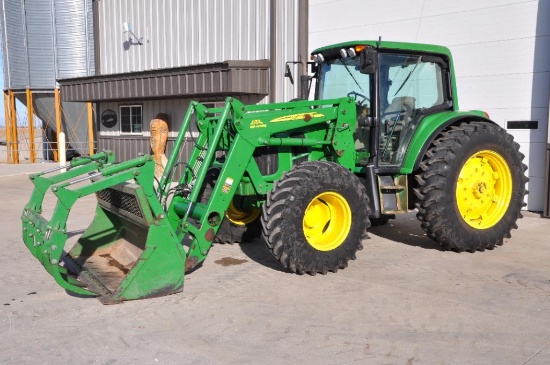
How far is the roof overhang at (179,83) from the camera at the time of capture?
469 inches

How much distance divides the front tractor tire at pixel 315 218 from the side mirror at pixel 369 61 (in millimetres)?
1050

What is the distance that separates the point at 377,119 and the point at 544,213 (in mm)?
3962

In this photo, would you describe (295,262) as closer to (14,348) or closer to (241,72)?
(14,348)

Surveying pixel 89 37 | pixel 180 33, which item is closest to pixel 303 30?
pixel 180 33

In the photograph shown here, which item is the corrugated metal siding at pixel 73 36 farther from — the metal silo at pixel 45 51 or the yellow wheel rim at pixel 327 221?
the yellow wheel rim at pixel 327 221

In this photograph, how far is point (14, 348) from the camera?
384cm

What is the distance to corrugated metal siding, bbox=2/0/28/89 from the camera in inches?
790

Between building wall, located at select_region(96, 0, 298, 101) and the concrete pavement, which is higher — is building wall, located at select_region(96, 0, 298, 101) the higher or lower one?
the higher one

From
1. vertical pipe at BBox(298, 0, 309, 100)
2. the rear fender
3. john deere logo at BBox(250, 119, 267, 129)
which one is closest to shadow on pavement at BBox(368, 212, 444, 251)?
the rear fender

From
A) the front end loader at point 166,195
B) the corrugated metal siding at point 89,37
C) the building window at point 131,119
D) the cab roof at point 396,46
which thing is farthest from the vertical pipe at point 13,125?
the cab roof at point 396,46

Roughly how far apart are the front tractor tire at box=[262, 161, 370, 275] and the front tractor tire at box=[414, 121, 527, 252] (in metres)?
0.86

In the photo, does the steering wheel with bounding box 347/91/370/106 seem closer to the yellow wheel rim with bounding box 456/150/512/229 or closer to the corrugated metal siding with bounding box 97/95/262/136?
the yellow wheel rim with bounding box 456/150/512/229

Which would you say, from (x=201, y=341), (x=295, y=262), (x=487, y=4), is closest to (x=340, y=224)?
(x=295, y=262)

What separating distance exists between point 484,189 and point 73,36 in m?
17.0
